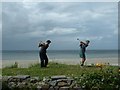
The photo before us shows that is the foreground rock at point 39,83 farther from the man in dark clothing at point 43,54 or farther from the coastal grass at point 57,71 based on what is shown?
the man in dark clothing at point 43,54

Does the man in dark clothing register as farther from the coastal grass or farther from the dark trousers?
the coastal grass

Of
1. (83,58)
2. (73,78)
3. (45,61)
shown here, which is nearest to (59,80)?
(73,78)

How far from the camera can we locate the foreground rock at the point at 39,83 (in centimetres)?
1375

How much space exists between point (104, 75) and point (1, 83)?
3560mm

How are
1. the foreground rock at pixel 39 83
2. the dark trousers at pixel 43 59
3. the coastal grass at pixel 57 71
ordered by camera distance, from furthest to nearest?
the dark trousers at pixel 43 59 → the coastal grass at pixel 57 71 → the foreground rock at pixel 39 83

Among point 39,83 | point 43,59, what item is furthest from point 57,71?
point 43,59

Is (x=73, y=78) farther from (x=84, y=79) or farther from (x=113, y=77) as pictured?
(x=113, y=77)

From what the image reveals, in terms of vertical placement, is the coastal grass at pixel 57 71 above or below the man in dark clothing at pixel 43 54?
below

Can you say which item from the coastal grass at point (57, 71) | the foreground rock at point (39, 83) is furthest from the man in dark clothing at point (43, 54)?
the foreground rock at point (39, 83)

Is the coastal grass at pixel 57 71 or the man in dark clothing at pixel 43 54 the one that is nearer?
the coastal grass at pixel 57 71

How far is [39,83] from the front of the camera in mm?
13945

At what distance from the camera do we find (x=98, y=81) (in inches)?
537

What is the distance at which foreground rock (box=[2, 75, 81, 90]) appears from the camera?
1375 cm

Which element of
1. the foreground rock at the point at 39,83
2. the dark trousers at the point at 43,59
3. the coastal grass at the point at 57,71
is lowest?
the foreground rock at the point at 39,83
